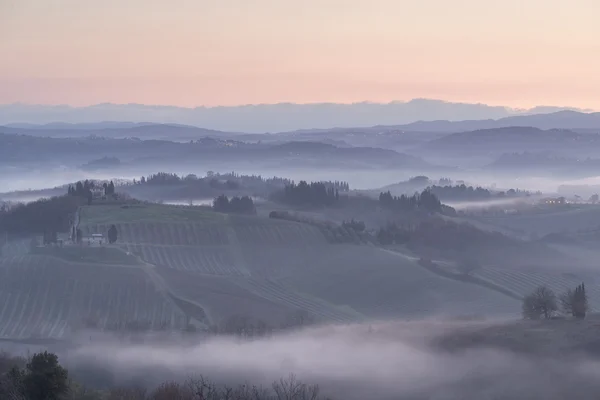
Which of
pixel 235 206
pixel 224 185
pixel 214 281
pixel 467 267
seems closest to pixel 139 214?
pixel 235 206

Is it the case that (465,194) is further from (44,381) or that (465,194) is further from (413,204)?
(44,381)

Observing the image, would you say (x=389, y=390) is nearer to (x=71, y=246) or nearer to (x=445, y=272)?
(x=445, y=272)

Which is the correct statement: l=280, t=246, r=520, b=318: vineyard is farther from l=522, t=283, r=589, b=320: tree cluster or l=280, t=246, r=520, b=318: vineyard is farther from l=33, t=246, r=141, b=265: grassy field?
l=33, t=246, r=141, b=265: grassy field

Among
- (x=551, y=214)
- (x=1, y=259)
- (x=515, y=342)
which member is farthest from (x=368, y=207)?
(x=515, y=342)

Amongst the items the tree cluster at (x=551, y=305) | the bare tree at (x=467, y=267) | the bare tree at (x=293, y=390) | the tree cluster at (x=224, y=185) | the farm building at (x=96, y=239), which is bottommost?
the bare tree at (x=293, y=390)

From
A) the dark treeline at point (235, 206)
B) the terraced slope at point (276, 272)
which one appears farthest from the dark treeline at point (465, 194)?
the terraced slope at point (276, 272)

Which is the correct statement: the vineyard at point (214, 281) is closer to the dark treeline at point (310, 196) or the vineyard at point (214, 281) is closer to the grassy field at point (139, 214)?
the grassy field at point (139, 214)
